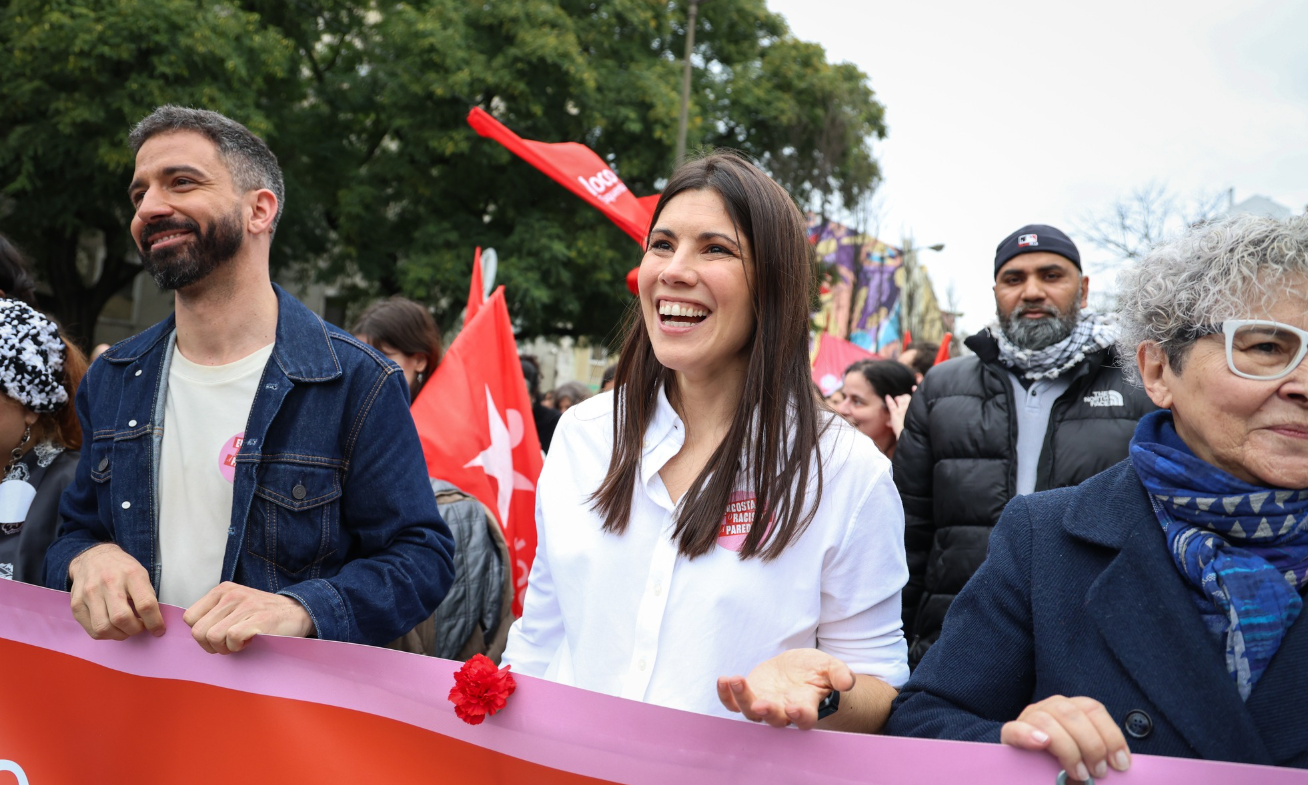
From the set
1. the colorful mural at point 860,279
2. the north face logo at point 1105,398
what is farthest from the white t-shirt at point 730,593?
the colorful mural at point 860,279

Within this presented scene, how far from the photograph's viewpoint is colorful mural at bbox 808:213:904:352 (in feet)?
67.9

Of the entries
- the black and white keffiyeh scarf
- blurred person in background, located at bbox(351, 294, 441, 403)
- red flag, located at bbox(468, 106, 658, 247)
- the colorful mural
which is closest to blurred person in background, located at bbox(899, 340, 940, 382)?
red flag, located at bbox(468, 106, 658, 247)

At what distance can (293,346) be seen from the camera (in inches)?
96.7

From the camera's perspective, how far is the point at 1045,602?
5.59ft

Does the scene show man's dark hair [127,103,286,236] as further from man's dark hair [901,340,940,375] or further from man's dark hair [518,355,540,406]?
man's dark hair [518,355,540,406]

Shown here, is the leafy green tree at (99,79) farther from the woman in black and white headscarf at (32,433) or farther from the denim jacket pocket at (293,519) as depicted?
the denim jacket pocket at (293,519)

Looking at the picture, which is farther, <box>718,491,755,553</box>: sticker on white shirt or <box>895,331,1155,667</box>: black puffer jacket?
<box>895,331,1155,667</box>: black puffer jacket

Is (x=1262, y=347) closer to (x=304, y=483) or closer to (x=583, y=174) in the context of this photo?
(x=304, y=483)

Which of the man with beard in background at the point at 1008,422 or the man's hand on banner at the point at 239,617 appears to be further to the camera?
the man with beard in background at the point at 1008,422

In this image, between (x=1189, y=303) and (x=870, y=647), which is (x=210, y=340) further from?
(x=1189, y=303)

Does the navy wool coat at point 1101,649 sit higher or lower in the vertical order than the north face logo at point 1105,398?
lower

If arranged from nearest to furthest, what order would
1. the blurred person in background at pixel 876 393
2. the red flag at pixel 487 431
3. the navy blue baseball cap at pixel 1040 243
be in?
the navy blue baseball cap at pixel 1040 243
the red flag at pixel 487 431
the blurred person in background at pixel 876 393

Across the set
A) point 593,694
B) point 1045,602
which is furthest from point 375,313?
point 1045,602

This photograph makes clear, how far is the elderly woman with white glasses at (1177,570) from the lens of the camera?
1.51m
